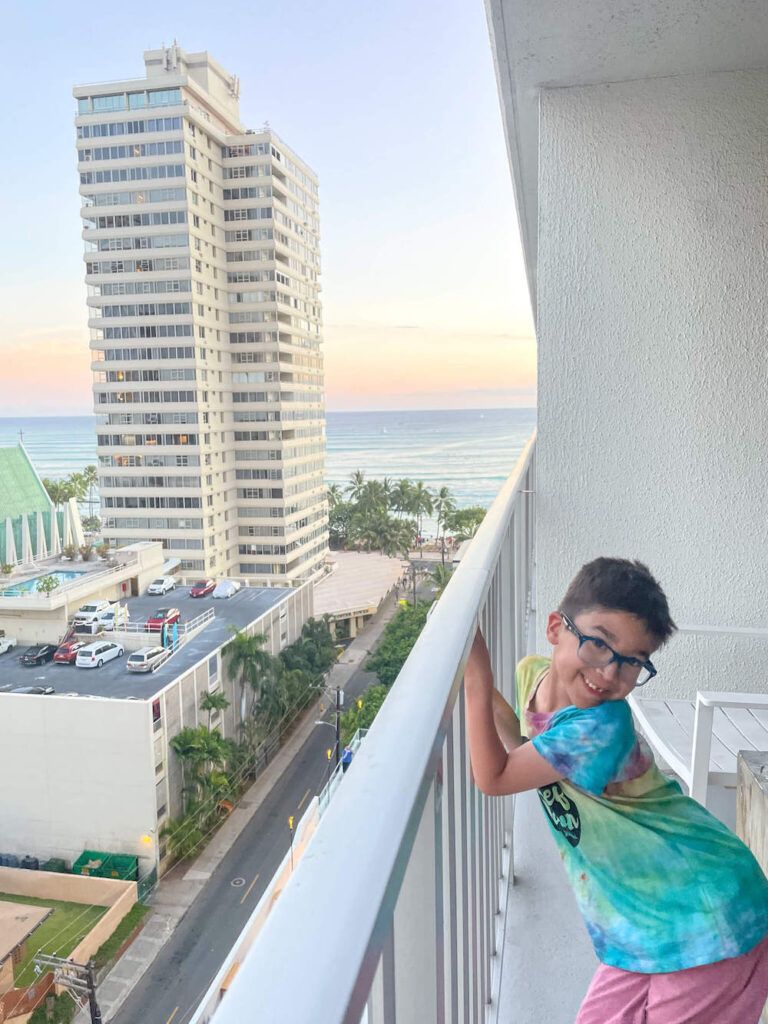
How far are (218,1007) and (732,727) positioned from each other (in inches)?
70.4

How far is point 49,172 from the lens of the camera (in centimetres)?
5634

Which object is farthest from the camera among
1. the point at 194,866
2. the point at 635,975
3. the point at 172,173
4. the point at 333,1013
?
the point at 172,173

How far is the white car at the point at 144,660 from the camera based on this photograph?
1987cm

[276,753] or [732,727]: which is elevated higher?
[732,727]

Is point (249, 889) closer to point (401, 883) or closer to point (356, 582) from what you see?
point (401, 883)

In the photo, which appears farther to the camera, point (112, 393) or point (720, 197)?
point (112, 393)

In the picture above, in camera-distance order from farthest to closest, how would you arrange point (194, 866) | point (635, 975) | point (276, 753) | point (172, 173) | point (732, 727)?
point (172, 173) → point (276, 753) → point (194, 866) → point (732, 727) → point (635, 975)

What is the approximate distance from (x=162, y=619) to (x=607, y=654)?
23.5 m

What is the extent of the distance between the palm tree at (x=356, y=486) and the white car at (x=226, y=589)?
17.5 metres

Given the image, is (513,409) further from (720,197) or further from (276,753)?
(720,197)

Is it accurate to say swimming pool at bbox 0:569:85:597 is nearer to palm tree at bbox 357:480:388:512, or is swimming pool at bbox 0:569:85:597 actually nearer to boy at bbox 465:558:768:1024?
palm tree at bbox 357:480:388:512

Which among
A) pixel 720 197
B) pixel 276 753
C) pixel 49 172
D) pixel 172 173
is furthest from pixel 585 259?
pixel 49 172

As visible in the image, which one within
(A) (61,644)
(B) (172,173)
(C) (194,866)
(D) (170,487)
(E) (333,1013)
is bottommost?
(C) (194,866)

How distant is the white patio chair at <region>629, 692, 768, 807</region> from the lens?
1523 mm
